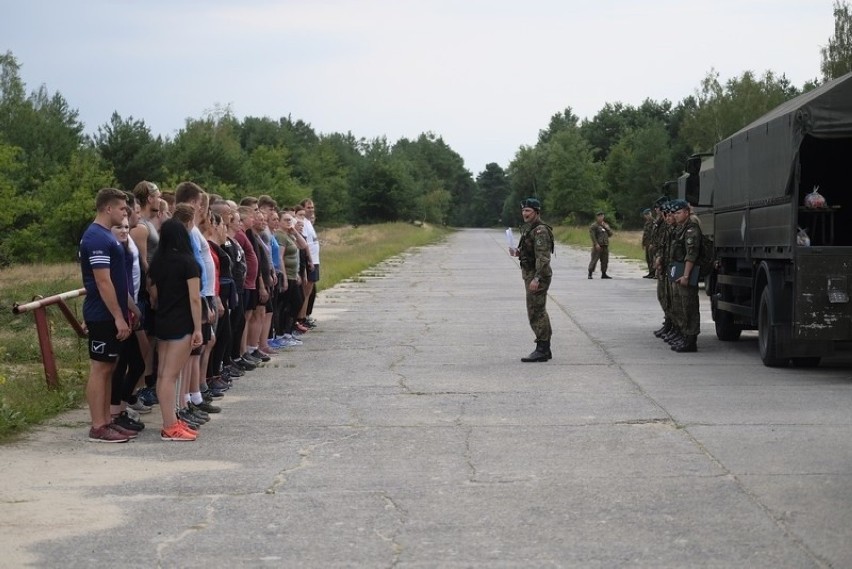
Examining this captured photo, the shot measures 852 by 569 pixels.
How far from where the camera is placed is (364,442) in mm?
9117

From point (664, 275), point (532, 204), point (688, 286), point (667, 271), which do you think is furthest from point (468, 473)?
point (664, 275)

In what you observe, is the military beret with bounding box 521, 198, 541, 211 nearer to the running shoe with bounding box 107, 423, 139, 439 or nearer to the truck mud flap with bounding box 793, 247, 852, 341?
the truck mud flap with bounding box 793, 247, 852, 341

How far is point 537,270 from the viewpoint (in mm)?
14383

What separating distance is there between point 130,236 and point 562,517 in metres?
4.88

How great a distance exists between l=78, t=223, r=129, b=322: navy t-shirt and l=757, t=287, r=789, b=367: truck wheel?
23.3 feet

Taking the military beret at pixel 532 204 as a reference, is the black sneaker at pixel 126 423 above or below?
below

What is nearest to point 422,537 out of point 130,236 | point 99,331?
point 99,331

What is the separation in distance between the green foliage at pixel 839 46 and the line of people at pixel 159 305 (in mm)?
75193

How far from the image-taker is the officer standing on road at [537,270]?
47.1ft

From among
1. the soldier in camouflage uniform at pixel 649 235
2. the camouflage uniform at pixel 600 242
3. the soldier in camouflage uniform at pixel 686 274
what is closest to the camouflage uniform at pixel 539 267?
the soldier in camouflage uniform at pixel 686 274

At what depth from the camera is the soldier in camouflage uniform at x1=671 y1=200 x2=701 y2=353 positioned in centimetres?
1521

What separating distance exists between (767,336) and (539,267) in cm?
263

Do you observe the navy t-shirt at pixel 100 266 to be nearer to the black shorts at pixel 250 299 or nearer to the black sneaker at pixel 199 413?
the black sneaker at pixel 199 413

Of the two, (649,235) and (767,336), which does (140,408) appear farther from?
(649,235)
